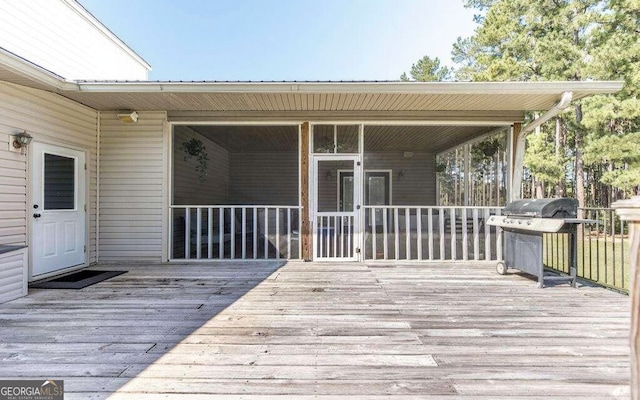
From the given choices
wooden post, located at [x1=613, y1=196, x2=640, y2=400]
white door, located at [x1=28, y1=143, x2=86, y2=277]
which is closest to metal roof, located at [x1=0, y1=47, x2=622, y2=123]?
white door, located at [x1=28, y1=143, x2=86, y2=277]

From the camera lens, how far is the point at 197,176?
7.32 m

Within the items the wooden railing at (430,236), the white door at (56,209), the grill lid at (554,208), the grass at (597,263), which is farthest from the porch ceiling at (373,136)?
the grass at (597,263)

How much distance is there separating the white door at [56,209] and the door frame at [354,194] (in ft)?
11.6

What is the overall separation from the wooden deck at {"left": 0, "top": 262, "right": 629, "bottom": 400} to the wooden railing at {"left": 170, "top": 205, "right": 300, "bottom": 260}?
151 centimetres

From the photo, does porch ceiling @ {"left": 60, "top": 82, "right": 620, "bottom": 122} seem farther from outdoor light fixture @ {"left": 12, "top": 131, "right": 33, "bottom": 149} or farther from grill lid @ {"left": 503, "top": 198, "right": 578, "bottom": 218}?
grill lid @ {"left": 503, "top": 198, "right": 578, "bottom": 218}

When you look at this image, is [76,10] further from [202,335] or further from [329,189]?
[202,335]

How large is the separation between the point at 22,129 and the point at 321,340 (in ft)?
14.7

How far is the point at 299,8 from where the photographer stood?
14445mm

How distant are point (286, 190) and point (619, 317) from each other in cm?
711


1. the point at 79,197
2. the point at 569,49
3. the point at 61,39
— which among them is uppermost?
the point at 569,49

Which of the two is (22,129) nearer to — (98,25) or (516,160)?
(98,25)

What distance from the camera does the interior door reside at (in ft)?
18.3

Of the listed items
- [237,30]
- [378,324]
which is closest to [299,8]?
[237,30]

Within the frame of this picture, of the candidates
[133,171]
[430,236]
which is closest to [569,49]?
[430,236]
